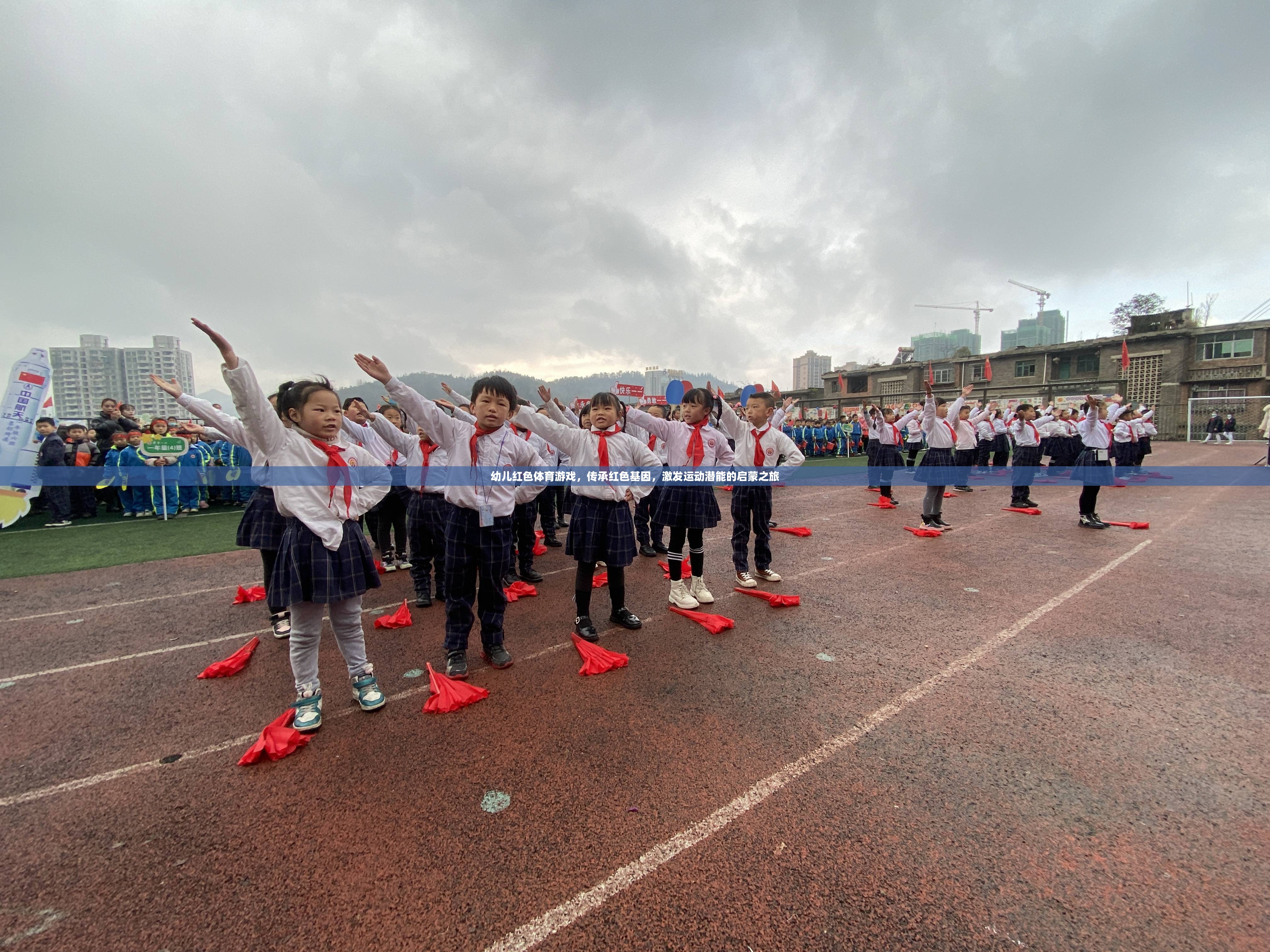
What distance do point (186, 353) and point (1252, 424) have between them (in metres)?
58.2

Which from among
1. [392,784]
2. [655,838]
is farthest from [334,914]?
[655,838]

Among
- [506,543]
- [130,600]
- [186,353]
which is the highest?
[186,353]

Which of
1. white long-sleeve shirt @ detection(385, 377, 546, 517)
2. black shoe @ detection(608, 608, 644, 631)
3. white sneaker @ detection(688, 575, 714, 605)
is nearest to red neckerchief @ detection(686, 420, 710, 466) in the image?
white sneaker @ detection(688, 575, 714, 605)

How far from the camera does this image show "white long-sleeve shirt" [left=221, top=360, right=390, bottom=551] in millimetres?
2646

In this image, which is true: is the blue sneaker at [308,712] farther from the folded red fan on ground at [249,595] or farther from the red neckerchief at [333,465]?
the folded red fan on ground at [249,595]

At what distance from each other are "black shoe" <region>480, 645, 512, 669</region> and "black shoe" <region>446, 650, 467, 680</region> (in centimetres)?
19

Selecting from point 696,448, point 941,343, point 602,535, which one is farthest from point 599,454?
point 941,343

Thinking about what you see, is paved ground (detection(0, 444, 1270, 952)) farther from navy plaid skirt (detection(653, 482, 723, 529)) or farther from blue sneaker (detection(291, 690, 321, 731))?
navy plaid skirt (detection(653, 482, 723, 529))

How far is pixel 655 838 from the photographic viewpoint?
2086mm

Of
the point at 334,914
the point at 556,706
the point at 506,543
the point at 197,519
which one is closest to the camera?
the point at 334,914

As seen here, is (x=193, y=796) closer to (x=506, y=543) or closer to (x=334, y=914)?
(x=334, y=914)

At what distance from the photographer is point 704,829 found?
2.13m

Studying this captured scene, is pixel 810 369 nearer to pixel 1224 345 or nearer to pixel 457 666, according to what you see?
pixel 1224 345

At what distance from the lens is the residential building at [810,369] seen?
69625mm
